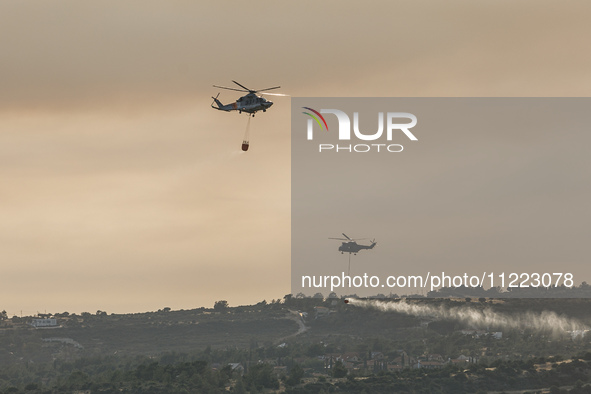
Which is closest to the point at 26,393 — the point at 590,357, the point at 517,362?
the point at 517,362

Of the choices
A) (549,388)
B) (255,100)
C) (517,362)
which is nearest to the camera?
(255,100)

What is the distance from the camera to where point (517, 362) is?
178 meters

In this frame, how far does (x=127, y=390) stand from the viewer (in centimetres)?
16888

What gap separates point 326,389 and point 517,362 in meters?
32.9

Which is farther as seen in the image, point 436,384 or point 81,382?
point 81,382

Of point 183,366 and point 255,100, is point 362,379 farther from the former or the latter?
point 255,100

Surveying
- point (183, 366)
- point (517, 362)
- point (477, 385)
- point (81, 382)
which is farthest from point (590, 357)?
point (81, 382)

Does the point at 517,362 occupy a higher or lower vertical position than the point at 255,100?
lower

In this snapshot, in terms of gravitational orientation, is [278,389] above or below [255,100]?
below

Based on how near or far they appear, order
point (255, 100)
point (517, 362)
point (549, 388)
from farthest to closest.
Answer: point (517, 362), point (549, 388), point (255, 100)

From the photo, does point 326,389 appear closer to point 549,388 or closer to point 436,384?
point 436,384

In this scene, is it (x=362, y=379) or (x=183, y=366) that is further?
(x=183, y=366)

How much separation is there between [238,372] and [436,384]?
36.8m

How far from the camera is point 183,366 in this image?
186500 mm
